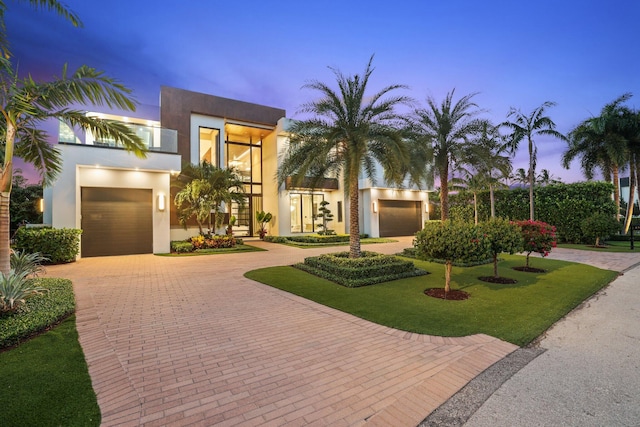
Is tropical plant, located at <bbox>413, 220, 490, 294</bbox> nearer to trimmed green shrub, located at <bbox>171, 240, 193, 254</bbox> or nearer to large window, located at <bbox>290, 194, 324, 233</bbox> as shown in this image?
trimmed green shrub, located at <bbox>171, 240, 193, 254</bbox>

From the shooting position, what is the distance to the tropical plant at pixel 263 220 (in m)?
20.6

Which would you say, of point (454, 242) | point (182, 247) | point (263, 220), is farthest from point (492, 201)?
point (182, 247)

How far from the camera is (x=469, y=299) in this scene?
21.2ft

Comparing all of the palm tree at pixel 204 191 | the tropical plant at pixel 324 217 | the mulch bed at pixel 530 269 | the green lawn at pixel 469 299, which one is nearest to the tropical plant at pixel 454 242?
the green lawn at pixel 469 299

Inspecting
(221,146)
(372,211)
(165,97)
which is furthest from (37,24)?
(372,211)

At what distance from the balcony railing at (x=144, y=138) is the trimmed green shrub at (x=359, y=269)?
379 inches

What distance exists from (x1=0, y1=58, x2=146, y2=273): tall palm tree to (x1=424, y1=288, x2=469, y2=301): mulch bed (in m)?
8.03

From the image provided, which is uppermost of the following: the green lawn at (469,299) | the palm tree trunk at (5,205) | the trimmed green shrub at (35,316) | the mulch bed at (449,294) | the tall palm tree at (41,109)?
the tall palm tree at (41,109)

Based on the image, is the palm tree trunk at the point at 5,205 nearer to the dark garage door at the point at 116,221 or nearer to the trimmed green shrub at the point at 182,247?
the dark garage door at the point at 116,221

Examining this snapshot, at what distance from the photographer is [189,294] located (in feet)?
23.3

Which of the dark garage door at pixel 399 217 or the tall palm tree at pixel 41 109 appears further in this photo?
the dark garage door at pixel 399 217

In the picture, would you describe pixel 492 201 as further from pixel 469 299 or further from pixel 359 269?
pixel 469 299

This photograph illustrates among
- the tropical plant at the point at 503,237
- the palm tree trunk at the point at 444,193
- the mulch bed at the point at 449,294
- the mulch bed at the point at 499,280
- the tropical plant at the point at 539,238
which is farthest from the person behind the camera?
the palm tree trunk at the point at 444,193

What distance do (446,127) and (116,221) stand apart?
15.9 meters
